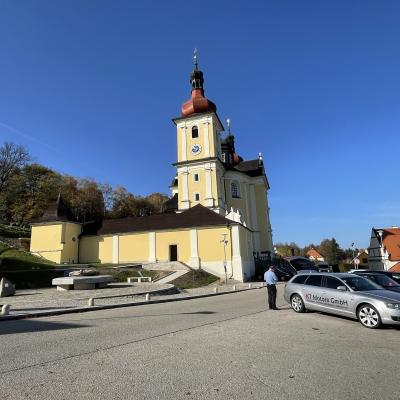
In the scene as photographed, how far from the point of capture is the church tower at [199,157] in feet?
167

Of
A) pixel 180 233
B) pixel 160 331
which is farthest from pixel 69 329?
pixel 180 233

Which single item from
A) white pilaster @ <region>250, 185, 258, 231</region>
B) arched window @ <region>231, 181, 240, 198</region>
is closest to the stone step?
arched window @ <region>231, 181, 240, 198</region>

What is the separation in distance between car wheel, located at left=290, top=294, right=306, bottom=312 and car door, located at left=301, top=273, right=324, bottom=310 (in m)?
0.25

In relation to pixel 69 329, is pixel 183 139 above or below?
above

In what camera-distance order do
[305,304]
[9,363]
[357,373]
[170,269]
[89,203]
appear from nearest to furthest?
[357,373], [9,363], [305,304], [170,269], [89,203]

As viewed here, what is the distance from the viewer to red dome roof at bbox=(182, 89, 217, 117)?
54625mm

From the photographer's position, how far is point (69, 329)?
976 cm

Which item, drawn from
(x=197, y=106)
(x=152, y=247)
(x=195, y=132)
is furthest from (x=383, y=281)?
(x=197, y=106)

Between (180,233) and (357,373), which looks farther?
(180,233)

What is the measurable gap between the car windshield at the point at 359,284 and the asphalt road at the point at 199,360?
1096mm

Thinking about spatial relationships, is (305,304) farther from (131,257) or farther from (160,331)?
(131,257)

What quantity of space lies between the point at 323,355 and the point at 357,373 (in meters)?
1.13

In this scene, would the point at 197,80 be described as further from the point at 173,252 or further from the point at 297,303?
the point at 297,303

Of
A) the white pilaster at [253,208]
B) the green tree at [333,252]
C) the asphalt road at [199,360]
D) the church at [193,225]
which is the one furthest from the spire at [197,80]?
the green tree at [333,252]
